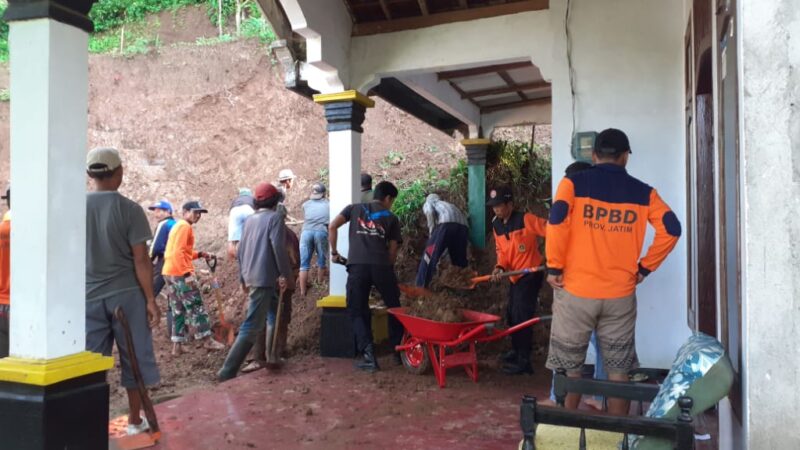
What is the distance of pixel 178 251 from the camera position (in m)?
7.70

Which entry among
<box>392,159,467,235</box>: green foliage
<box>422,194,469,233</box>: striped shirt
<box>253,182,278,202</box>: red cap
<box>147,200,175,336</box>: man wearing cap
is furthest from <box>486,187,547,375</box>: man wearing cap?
<box>392,159,467,235</box>: green foliage

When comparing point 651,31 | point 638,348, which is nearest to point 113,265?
point 638,348

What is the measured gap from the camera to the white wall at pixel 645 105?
5402 mm

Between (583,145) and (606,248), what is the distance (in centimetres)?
235

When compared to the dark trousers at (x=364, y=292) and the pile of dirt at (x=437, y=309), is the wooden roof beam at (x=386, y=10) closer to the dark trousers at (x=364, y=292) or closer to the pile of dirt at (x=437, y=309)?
the dark trousers at (x=364, y=292)

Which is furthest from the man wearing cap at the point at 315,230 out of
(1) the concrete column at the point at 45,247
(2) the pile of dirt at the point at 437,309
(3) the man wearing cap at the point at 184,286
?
(1) the concrete column at the point at 45,247

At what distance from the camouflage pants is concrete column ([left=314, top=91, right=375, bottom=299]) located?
2129 mm

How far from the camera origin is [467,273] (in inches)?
298

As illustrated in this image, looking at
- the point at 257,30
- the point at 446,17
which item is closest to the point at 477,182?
the point at 446,17

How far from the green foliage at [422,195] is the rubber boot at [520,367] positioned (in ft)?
17.8

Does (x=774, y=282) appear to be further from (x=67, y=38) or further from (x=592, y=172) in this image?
(x=67, y=38)

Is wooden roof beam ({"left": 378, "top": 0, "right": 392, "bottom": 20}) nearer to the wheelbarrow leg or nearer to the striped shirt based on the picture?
the striped shirt

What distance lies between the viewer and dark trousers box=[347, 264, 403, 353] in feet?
20.4

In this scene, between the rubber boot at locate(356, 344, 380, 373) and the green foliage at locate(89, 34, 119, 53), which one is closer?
the rubber boot at locate(356, 344, 380, 373)
